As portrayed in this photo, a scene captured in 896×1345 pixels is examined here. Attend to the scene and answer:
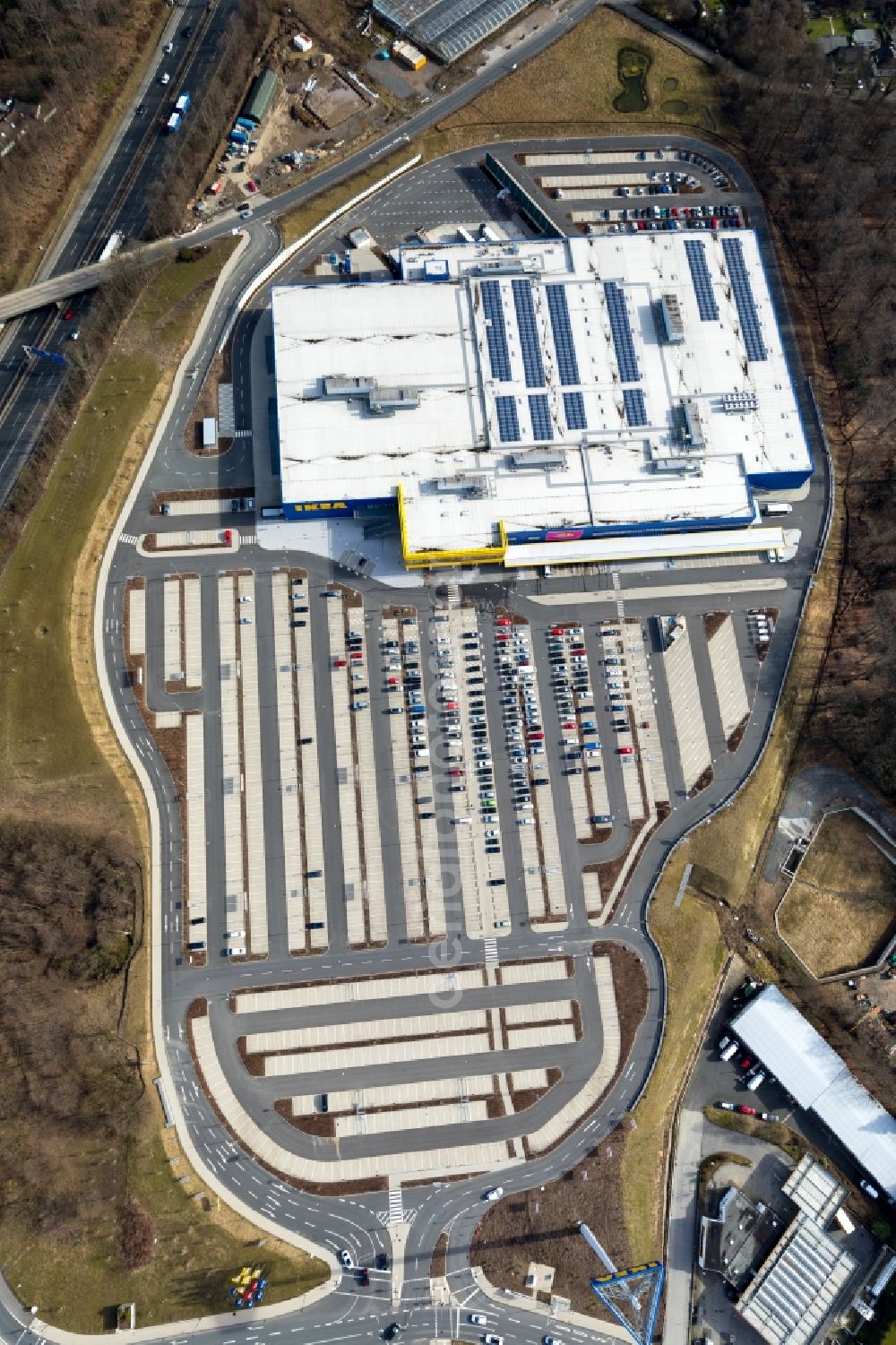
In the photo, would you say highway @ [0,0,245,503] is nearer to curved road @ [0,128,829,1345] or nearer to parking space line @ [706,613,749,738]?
curved road @ [0,128,829,1345]

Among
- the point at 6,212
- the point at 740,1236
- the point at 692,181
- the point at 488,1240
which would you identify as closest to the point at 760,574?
the point at 692,181

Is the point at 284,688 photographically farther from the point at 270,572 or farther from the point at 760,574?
the point at 760,574

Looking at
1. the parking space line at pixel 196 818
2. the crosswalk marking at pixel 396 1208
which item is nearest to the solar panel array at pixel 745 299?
the parking space line at pixel 196 818

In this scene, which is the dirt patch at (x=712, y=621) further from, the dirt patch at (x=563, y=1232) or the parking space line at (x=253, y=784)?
the dirt patch at (x=563, y=1232)

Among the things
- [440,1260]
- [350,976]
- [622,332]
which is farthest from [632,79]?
[440,1260]

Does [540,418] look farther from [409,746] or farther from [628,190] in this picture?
[409,746]

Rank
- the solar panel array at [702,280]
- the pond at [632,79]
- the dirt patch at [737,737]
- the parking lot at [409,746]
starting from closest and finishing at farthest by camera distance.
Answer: the parking lot at [409,746] → the dirt patch at [737,737] → the solar panel array at [702,280] → the pond at [632,79]
